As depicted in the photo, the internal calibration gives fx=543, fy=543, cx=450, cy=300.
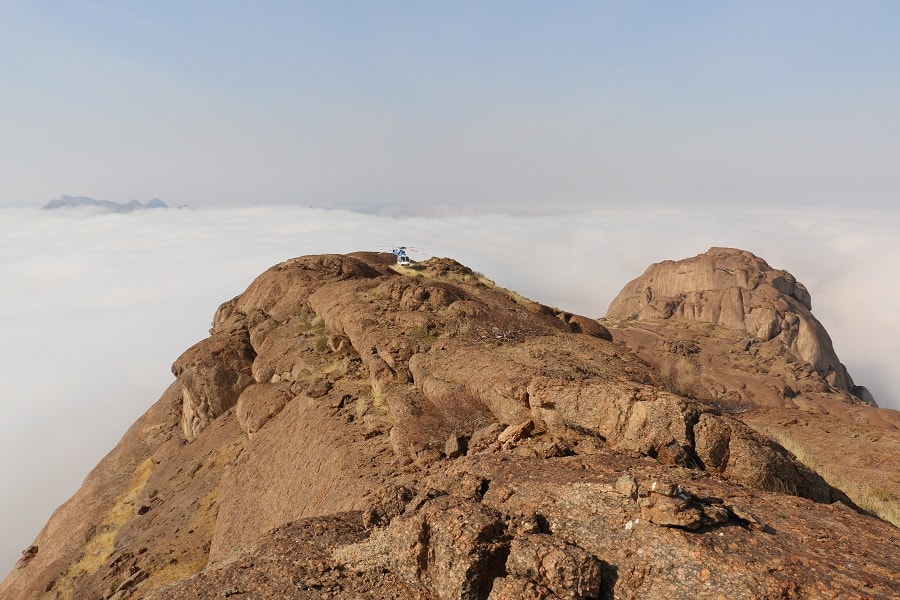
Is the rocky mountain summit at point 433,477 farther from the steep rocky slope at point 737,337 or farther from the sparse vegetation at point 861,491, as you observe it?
the steep rocky slope at point 737,337

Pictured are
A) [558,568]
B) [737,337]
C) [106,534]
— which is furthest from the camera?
[737,337]

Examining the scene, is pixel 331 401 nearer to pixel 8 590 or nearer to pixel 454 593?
pixel 454 593

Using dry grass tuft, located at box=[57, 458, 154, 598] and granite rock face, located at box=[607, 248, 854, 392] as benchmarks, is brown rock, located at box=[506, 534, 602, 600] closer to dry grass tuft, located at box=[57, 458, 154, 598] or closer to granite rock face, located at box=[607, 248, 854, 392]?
dry grass tuft, located at box=[57, 458, 154, 598]

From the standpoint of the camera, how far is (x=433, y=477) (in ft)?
37.0

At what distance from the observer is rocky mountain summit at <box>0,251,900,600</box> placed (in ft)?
26.3

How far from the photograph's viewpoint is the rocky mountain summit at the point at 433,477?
801 centimetres

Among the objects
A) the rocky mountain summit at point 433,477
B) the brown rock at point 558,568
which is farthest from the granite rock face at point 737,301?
the brown rock at point 558,568

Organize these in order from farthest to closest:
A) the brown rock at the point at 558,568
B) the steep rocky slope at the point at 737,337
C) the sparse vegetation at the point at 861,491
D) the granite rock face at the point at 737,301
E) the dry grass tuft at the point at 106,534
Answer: the granite rock face at the point at 737,301 → the steep rocky slope at the point at 737,337 → the dry grass tuft at the point at 106,534 → the sparse vegetation at the point at 861,491 → the brown rock at the point at 558,568

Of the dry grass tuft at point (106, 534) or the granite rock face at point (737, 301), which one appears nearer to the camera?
the dry grass tuft at point (106, 534)

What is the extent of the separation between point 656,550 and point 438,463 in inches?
243

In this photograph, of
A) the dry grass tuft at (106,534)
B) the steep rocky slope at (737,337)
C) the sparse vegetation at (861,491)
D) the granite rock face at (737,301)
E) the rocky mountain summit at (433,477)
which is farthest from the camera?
the granite rock face at (737,301)

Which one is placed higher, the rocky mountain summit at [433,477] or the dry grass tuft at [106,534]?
the rocky mountain summit at [433,477]

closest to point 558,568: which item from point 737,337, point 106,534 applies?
point 106,534

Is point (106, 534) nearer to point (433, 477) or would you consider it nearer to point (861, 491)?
point (433, 477)
